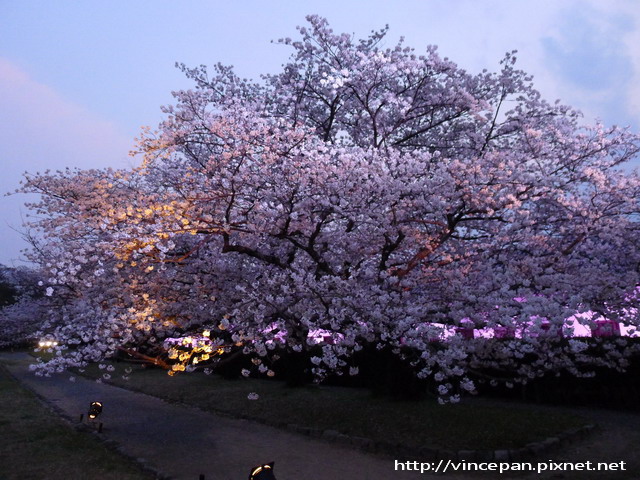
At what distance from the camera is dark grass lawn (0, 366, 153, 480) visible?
345 inches

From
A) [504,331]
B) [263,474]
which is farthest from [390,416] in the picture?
[263,474]

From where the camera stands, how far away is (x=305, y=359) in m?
20.4

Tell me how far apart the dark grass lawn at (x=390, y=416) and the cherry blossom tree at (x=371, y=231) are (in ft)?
4.30

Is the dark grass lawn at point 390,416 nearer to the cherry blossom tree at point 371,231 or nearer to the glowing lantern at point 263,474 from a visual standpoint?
the cherry blossom tree at point 371,231

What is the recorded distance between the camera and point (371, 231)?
1075 centimetres

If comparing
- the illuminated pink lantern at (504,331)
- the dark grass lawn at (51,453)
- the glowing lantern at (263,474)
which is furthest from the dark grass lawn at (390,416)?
the glowing lantern at (263,474)

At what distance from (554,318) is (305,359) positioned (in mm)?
13981

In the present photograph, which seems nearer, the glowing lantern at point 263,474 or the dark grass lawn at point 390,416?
the glowing lantern at point 263,474

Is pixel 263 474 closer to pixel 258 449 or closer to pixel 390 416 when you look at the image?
pixel 258 449

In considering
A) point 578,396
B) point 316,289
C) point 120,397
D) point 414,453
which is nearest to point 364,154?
point 316,289

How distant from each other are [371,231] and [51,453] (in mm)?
7893

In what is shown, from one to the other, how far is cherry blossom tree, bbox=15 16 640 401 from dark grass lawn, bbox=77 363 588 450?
131 centimetres

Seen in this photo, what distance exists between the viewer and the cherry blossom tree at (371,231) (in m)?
9.12

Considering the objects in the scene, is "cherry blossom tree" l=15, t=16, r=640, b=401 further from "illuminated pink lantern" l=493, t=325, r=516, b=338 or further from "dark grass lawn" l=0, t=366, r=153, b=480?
"dark grass lawn" l=0, t=366, r=153, b=480
